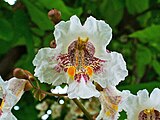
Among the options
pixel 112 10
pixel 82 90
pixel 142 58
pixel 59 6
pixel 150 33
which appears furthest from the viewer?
pixel 142 58

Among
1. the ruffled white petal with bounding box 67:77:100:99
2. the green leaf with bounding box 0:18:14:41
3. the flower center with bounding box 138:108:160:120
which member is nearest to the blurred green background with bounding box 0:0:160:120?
the green leaf with bounding box 0:18:14:41

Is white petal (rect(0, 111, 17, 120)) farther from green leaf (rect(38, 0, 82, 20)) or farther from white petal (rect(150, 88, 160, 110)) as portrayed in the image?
green leaf (rect(38, 0, 82, 20))

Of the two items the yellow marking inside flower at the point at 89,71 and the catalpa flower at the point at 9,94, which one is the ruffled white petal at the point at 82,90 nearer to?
the yellow marking inside flower at the point at 89,71

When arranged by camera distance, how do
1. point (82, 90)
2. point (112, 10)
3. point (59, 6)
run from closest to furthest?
point (82, 90)
point (59, 6)
point (112, 10)

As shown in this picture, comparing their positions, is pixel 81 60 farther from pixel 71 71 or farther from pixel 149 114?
pixel 149 114

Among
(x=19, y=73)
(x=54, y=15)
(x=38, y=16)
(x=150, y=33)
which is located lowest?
(x=19, y=73)

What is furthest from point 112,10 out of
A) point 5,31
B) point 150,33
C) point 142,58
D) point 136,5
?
point 5,31
